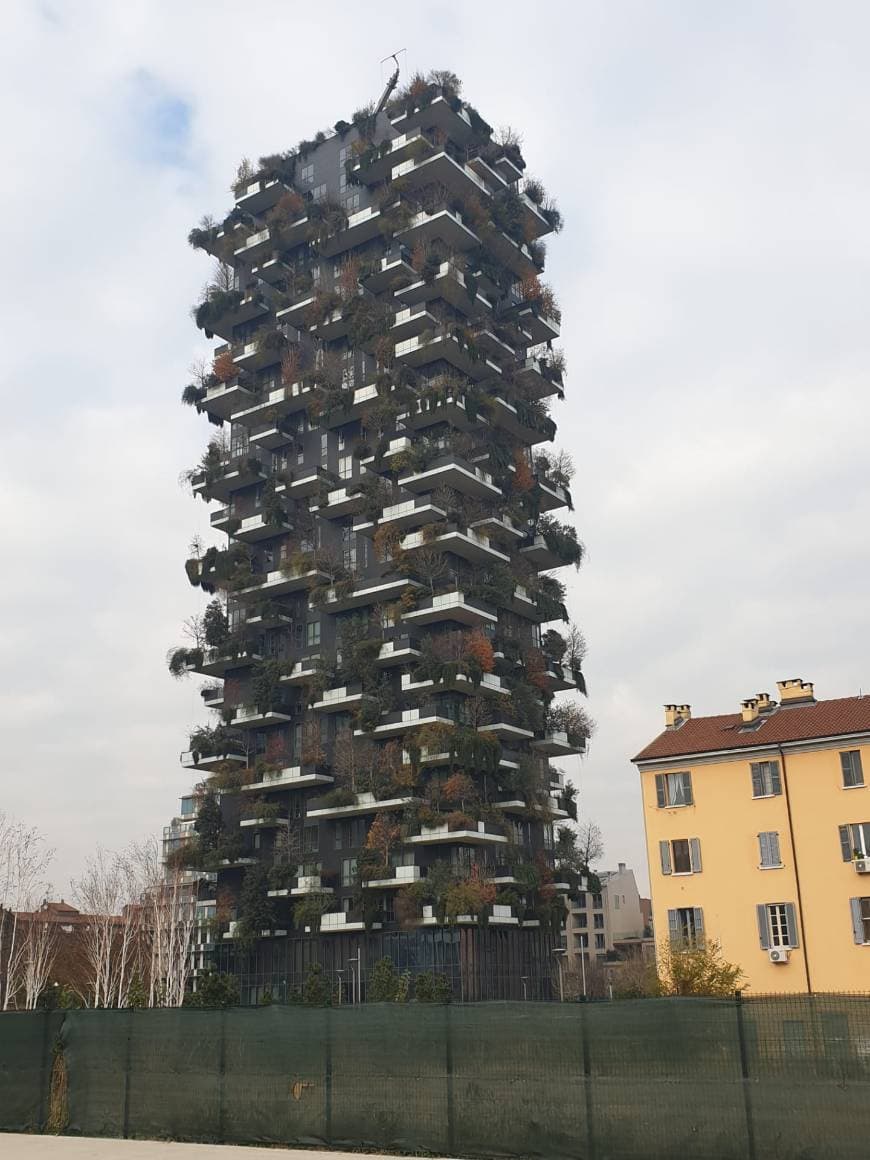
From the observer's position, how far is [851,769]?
52.9 meters

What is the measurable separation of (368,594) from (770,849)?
106 ft

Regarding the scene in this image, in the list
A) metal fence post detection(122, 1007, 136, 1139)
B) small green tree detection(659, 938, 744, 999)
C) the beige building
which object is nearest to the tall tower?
small green tree detection(659, 938, 744, 999)

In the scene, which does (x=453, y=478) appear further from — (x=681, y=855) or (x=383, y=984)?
(x=383, y=984)

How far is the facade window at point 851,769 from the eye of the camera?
173 feet

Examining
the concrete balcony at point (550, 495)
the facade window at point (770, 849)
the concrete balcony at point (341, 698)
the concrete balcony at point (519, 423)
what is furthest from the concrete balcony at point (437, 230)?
the facade window at point (770, 849)

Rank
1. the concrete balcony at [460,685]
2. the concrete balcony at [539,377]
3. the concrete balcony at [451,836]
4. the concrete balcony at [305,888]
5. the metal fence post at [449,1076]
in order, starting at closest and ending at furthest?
the metal fence post at [449,1076], the concrete balcony at [451,836], the concrete balcony at [460,685], the concrete balcony at [305,888], the concrete balcony at [539,377]

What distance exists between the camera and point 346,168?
283 feet

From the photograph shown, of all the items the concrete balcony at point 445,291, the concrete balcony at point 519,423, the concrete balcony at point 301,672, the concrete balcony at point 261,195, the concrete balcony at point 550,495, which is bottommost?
the concrete balcony at point 301,672

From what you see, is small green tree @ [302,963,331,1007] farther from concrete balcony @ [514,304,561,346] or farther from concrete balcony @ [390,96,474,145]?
concrete balcony @ [390,96,474,145]

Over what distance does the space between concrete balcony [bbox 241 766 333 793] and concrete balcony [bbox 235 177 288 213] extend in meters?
45.2

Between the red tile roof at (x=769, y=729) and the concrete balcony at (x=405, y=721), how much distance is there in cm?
1589

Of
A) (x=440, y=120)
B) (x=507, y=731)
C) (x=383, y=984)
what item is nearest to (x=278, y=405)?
(x=440, y=120)

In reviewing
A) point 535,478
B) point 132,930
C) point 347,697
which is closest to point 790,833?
point 347,697

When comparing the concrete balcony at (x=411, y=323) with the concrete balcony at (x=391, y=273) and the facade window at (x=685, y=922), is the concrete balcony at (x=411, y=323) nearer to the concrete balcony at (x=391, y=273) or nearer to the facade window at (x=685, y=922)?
the concrete balcony at (x=391, y=273)
